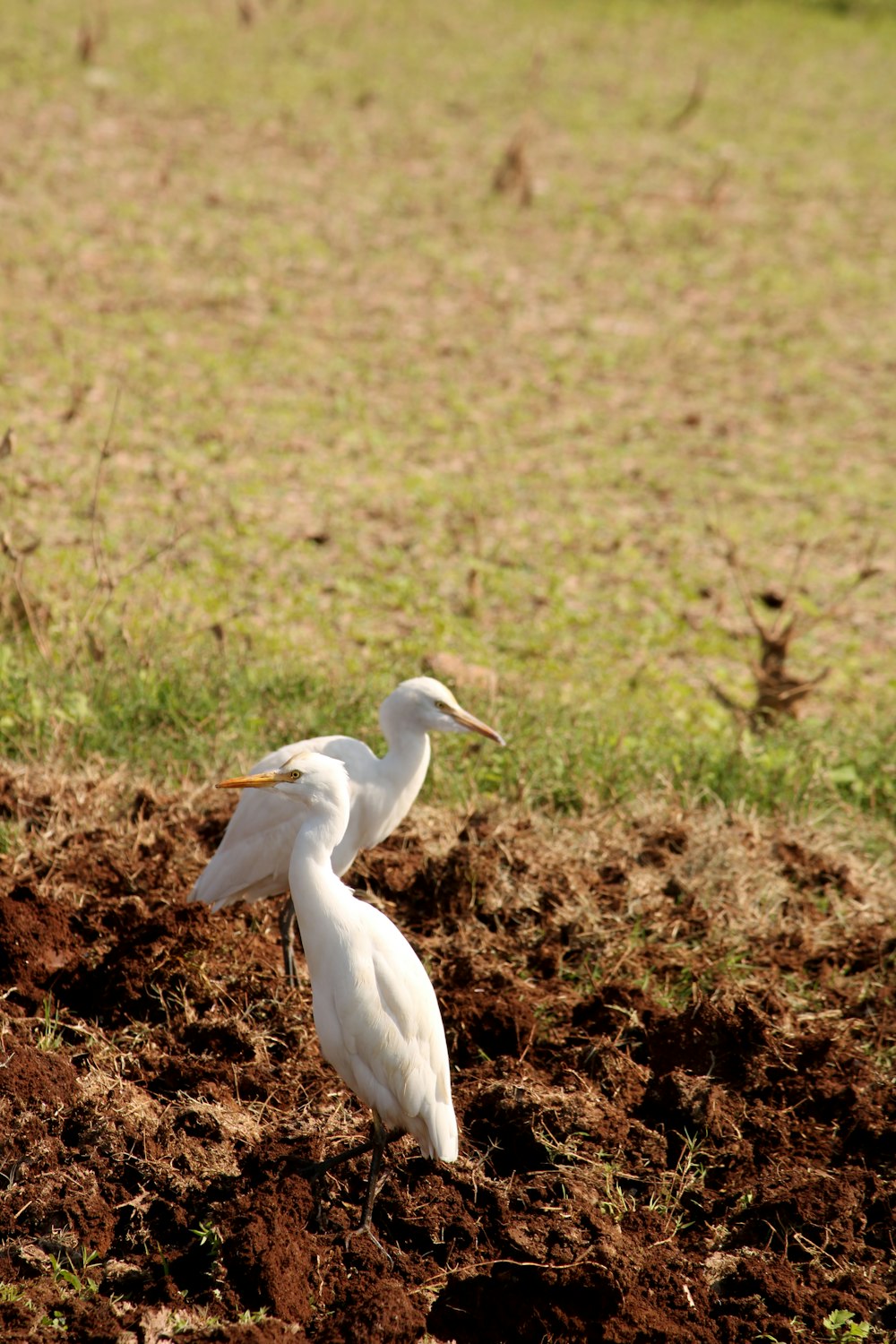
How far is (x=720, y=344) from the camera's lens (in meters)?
9.50

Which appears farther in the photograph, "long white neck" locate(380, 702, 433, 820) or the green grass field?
the green grass field

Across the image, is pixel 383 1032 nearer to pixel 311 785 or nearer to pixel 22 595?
pixel 311 785

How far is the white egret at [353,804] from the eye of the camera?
12.4 ft

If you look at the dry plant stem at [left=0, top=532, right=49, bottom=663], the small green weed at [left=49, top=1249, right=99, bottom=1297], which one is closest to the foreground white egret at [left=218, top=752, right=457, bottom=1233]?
the small green weed at [left=49, top=1249, right=99, bottom=1297]

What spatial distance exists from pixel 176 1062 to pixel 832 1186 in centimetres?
170

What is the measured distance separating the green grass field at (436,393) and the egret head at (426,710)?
3.49ft

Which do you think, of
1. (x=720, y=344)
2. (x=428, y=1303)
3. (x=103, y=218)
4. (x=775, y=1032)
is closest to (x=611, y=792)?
(x=775, y=1032)

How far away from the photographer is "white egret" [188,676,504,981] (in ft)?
12.4

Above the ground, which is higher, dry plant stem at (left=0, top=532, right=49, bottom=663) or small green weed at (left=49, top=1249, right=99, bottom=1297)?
dry plant stem at (left=0, top=532, right=49, bottom=663)

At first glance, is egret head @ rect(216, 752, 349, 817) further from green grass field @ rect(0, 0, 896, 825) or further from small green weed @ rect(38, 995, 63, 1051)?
green grass field @ rect(0, 0, 896, 825)

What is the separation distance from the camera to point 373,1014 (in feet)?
9.95

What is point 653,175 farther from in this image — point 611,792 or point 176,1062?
point 176,1062

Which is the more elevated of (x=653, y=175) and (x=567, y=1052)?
(x=653, y=175)

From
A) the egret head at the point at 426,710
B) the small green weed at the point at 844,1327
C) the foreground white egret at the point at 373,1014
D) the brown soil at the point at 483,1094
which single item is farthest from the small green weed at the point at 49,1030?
the small green weed at the point at 844,1327
